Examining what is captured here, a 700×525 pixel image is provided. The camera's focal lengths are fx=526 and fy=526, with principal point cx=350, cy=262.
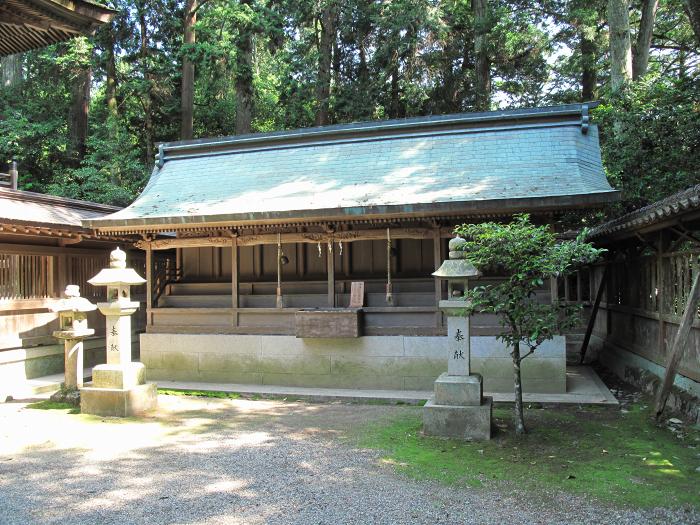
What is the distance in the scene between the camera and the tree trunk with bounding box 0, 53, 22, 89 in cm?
2339

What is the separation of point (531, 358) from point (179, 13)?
22.9 m

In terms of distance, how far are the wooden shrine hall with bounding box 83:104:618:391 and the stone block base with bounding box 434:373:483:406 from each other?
294 centimetres

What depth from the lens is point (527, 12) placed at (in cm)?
2128

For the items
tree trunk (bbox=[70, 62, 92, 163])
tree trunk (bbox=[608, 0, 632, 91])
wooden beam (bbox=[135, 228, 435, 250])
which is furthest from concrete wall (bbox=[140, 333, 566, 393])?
tree trunk (bbox=[70, 62, 92, 163])

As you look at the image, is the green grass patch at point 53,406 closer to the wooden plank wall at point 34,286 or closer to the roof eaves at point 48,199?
the wooden plank wall at point 34,286

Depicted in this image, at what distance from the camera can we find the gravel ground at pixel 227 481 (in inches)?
187

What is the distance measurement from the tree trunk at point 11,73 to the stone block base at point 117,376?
20.5 meters

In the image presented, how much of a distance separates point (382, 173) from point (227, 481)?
24.6 feet

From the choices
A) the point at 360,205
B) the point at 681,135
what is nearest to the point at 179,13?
the point at 360,205

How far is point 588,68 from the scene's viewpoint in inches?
792

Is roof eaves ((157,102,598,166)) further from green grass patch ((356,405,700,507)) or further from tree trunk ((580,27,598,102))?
tree trunk ((580,27,598,102))

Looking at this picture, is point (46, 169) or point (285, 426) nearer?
point (285, 426)

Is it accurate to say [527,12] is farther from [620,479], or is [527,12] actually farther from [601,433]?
[620,479]

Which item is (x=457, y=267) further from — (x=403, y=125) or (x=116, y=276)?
(x=403, y=125)
